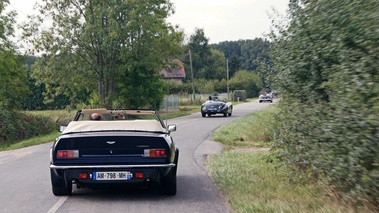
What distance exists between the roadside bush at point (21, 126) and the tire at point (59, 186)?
17.7m

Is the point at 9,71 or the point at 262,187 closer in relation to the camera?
the point at 262,187

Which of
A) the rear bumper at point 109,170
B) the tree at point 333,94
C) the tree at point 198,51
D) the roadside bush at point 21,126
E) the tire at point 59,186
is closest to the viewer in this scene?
the tree at point 333,94

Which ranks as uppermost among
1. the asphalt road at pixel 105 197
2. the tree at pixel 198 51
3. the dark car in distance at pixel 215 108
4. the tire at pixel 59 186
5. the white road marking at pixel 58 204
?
the tree at pixel 198 51

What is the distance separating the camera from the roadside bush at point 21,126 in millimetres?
26734

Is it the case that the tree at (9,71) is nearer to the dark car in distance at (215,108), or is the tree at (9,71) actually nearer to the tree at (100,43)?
the tree at (100,43)

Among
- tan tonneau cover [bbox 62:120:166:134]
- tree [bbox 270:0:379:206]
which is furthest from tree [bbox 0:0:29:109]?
tree [bbox 270:0:379:206]

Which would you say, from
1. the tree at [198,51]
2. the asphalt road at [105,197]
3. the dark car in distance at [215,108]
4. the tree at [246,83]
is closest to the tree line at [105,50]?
the dark car in distance at [215,108]

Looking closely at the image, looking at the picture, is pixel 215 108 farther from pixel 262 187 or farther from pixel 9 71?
pixel 262 187

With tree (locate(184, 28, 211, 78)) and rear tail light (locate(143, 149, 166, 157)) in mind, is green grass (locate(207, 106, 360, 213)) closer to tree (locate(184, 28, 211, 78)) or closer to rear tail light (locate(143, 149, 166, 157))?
rear tail light (locate(143, 149, 166, 157))

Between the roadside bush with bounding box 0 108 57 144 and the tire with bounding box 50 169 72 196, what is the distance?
17747 mm

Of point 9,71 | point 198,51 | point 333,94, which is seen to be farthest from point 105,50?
point 198,51

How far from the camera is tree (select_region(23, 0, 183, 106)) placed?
3653 cm

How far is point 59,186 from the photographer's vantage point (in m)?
9.30

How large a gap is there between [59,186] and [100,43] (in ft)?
95.9
